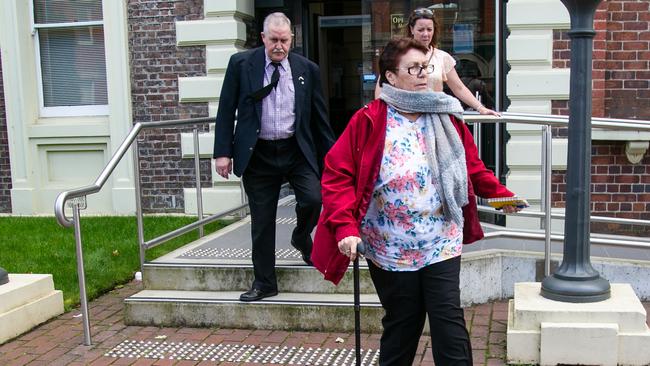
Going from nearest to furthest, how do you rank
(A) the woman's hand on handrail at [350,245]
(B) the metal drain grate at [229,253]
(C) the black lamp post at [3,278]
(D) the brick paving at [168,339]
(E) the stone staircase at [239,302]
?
(A) the woman's hand on handrail at [350,245] < (D) the brick paving at [168,339] < (E) the stone staircase at [239,302] < (C) the black lamp post at [3,278] < (B) the metal drain grate at [229,253]

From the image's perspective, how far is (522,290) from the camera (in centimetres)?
430

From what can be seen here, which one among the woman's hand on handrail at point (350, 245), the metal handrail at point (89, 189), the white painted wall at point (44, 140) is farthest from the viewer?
the white painted wall at point (44, 140)

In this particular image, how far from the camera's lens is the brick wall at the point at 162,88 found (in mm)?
7805

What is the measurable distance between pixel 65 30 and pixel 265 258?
17.5ft

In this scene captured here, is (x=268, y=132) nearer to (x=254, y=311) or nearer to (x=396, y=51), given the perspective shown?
(x=254, y=311)

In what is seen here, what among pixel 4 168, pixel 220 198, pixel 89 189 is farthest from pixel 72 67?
pixel 89 189

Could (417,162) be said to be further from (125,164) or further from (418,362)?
(125,164)

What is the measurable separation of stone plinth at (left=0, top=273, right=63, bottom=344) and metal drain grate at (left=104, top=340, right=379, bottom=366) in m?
0.84

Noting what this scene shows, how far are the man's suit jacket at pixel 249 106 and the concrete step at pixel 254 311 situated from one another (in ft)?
3.01

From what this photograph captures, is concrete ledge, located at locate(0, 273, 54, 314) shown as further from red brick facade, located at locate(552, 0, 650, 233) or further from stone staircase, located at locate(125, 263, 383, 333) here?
red brick facade, located at locate(552, 0, 650, 233)

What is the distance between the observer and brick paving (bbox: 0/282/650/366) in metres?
4.36

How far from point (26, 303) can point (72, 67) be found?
4460mm

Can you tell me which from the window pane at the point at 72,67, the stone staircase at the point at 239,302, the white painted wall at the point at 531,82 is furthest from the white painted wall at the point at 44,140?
the white painted wall at the point at 531,82

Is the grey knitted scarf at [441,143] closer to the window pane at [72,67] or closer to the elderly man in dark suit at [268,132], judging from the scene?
the elderly man in dark suit at [268,132]
